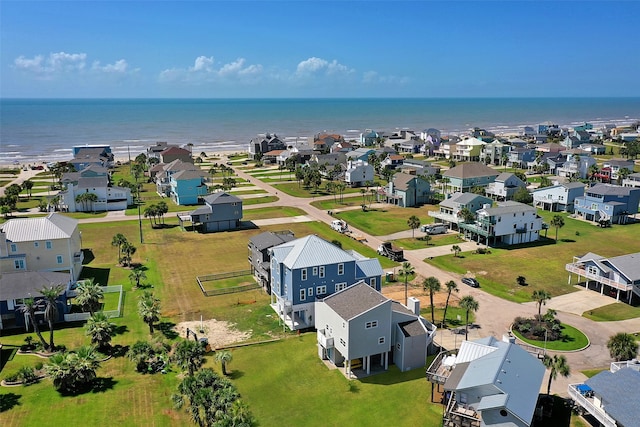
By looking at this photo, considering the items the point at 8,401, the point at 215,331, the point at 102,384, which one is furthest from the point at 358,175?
the point at 8,401

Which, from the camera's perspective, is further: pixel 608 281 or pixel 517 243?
pixel 517 243

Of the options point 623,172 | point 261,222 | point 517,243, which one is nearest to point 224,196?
point 261,222

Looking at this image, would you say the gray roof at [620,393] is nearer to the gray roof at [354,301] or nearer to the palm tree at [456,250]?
the gray roof at [354,301]

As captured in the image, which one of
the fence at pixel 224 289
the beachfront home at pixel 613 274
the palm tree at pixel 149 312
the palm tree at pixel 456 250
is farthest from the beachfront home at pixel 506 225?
the palm tree at pixel 149 312

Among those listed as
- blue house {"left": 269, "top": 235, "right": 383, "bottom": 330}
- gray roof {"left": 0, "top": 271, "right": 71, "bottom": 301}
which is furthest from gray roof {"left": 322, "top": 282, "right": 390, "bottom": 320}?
gray roof {"left": 0, "top": 271, "right": 71, "bottom": 301}

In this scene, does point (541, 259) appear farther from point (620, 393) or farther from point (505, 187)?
point (620, 393)

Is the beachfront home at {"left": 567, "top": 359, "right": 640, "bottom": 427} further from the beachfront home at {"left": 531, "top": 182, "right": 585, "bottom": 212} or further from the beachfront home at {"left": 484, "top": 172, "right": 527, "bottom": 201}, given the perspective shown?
the beachfront home at {"left": 484, "top": 172, "right": 527, "bottom": 201}

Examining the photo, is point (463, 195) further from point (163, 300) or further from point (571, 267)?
point (163, 300)
